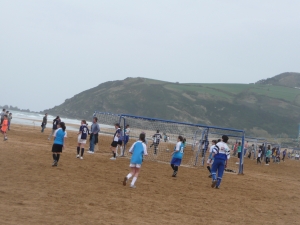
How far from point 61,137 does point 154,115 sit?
335ft

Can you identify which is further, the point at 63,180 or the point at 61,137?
the point at 61,137

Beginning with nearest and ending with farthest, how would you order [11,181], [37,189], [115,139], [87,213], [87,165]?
1. [87,213]
2. [37,189]
3. [11,181]
4. [87,165]
5. [115,139]

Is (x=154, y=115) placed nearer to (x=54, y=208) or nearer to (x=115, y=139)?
(x=115, y=139)

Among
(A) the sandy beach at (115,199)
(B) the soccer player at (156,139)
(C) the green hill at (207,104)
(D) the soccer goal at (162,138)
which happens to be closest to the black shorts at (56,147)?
(A) the sandy beach at (115,199)

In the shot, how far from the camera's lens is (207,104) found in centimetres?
12306

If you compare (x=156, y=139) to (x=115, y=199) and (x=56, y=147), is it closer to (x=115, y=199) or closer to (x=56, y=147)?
(x=56, y=147)

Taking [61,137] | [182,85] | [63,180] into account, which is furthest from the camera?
[182,85]

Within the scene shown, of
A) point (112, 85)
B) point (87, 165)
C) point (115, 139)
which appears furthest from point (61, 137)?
point (112, 85)

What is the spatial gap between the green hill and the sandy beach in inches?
3877

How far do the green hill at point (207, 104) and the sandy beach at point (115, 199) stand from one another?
9849 cm

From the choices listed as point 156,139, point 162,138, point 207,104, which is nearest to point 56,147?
point 156,139

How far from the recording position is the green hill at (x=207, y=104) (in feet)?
384

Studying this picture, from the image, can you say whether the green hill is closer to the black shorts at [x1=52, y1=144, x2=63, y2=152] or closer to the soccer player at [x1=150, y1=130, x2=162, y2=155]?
the soccer player at [x1=150, y1=130, x2=162, y2=155]

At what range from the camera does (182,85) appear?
136 metres
